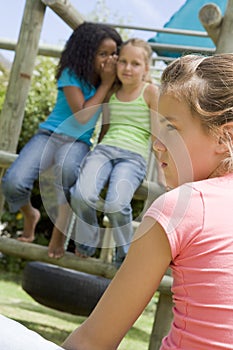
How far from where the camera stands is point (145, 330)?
267 inches

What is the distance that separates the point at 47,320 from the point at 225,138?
5438 mm

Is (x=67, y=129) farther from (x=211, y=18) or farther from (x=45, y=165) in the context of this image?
(x=211, y=18)

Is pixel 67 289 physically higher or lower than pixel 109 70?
lower

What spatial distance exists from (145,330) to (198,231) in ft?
18.4

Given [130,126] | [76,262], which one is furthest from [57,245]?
[130,126]

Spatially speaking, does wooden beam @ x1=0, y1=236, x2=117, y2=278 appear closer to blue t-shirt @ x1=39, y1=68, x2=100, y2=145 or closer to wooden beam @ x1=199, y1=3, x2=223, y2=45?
blue t-shirt @ x1=39, y1=68, x2=100, y2=145

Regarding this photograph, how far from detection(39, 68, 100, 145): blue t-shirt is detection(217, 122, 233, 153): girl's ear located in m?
2.61

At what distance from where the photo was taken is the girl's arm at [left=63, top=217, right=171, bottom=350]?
136 cm

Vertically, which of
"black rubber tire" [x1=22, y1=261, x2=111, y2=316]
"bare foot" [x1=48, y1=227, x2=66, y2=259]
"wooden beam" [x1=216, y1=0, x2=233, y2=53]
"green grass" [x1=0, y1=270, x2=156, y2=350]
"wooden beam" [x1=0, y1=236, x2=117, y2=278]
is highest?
"wooden beam" [x1=216, y1=0, x2=233, y2=53]

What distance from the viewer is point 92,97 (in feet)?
13.7

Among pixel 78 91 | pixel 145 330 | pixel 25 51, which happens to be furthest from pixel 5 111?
pixel 145 330

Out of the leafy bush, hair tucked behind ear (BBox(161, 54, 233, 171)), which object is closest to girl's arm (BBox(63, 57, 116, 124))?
hair tucked behind ear (BBox(161, 54, 233, 171))

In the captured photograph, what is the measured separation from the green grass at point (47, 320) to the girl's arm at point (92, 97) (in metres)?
2.02

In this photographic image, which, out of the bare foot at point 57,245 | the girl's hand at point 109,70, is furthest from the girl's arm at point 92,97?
the bare foot at point 57,245
